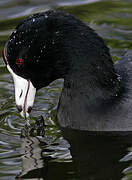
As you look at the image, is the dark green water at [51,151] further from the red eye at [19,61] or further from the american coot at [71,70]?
the red eye at [19,61]

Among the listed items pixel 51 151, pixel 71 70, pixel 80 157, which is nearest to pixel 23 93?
pixel 71 70

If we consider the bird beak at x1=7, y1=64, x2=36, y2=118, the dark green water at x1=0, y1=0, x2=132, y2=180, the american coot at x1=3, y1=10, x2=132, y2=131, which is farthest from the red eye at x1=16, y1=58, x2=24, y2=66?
the dark green water at x1=0, y1=0, x2=132, y2=180

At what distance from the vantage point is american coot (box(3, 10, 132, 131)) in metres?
5.82

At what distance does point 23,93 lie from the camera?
6.02m

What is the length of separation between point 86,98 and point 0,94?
135 cm

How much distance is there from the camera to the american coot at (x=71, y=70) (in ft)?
19.1

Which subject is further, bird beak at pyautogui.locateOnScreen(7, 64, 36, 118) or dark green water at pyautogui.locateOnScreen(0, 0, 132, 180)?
bird beak at pyautogui.locateOnScreen(7, 64, 36, 118)

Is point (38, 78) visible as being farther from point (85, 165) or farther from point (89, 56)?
point (85, 165)

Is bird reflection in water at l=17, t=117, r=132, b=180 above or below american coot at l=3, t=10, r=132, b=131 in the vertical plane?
below

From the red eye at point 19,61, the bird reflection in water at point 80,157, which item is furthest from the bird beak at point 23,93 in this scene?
the bird reflection in water at point 80,157

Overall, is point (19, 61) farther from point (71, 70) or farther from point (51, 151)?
point (51, 151)

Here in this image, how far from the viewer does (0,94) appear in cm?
714

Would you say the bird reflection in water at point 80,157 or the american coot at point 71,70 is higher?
the american coot at point 71,70

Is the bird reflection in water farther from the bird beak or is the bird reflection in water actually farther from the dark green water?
the bird beak
